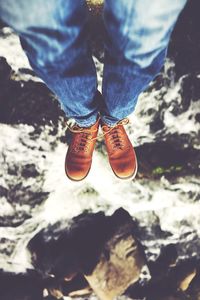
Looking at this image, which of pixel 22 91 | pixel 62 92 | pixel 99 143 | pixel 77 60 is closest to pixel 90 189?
pixel 99 143

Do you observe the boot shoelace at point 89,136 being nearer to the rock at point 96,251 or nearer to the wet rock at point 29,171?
the wet rock at point 29,171

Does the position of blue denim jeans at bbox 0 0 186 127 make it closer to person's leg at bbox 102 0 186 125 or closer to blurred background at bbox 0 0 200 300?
person's leg at bbox 102 0 186 125

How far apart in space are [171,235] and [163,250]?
0.84ft

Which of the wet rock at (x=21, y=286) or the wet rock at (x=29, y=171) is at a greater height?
the wet rock at (x=29, y=171)

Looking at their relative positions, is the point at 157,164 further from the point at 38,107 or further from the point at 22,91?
the point at 22,91

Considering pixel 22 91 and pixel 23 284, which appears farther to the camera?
pixel 23 284

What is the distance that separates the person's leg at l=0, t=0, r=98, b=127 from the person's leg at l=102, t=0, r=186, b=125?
0.12 metres

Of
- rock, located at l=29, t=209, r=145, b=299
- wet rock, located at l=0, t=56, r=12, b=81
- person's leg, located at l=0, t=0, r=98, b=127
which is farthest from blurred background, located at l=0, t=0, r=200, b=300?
person's leg, located at l=0, t=0, r=98, b=127

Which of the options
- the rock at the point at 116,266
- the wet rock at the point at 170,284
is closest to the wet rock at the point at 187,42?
the rock at the point at 116,266

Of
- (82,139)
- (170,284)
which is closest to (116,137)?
(82,139)

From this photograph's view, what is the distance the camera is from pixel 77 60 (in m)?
1.51

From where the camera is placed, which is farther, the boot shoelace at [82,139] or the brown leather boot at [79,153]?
the brown leather boot at [79,153]

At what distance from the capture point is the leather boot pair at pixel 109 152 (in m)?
2.56

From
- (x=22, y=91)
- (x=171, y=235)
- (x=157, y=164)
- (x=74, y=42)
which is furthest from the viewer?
(x=171, y=235)
